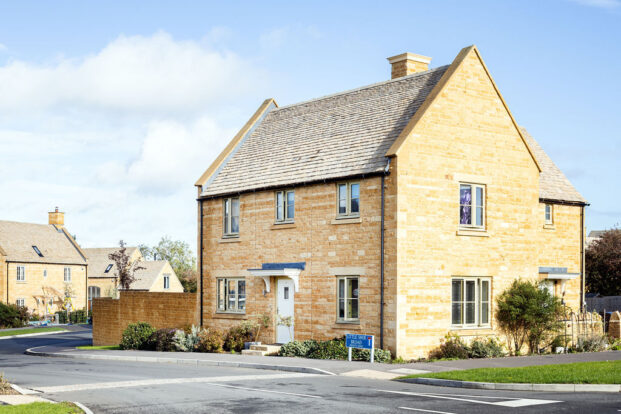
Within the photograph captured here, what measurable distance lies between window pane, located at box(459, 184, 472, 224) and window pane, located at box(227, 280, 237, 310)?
32.6 feet

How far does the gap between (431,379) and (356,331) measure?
22.9 feet

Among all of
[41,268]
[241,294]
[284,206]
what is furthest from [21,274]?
[284,206]

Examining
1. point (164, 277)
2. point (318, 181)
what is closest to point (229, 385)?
point (318, 181)

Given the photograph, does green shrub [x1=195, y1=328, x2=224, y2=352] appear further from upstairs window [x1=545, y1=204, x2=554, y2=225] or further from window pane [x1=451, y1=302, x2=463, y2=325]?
upstairs window [x1=545, y1=204, x2=554, y2=225]

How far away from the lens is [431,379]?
57.1ft

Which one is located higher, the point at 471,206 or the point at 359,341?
the point at 471,206

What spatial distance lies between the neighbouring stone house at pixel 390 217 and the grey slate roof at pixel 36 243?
135ft

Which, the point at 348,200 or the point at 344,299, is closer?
the point at 344,299

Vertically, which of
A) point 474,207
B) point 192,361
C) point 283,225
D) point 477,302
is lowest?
point 192,361

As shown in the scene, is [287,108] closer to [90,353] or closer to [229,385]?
[90,353]

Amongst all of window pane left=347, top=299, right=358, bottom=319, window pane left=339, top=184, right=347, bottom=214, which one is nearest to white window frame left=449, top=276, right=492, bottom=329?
window pane left=347, top=299, right=358, bottom=319

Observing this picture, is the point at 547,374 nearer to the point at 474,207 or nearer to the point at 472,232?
the point at 472,232

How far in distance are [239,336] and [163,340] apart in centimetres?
339

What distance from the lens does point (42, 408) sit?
Result: 1299 centimetres
